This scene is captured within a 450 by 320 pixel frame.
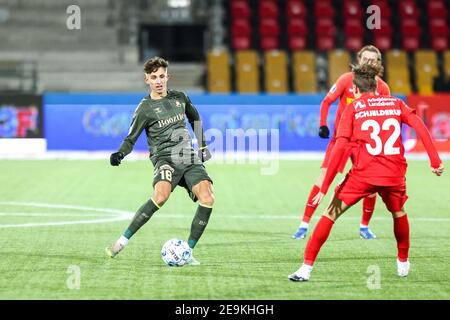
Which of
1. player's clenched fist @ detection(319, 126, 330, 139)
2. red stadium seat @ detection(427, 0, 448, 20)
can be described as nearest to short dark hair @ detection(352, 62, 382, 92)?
player's clenched fist @ detection(319, 126, 330, 139)

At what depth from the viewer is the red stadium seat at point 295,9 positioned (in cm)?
2834

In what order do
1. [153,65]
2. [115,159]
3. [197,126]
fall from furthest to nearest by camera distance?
[197,126] < [153,65] < [115,159]

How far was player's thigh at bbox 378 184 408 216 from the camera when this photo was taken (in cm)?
816

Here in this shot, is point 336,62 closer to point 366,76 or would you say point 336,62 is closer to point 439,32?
point 439,32

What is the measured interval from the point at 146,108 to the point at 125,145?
399 mm

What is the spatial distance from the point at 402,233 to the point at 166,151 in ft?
7.48

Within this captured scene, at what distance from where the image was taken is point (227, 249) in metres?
10.1

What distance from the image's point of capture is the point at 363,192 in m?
8.12

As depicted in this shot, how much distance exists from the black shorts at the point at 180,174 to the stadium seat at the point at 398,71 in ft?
56.1

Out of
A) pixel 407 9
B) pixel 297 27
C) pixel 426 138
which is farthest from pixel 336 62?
pixel 426 138

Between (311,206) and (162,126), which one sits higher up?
(162,126)

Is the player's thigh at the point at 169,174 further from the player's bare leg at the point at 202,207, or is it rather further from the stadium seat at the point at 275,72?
the stadium seat at the point at 275,72

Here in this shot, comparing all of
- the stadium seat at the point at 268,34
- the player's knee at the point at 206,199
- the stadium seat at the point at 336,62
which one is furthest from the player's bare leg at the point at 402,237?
the stadium seat at the point at 268,34

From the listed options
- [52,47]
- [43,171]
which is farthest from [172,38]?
[43,171]
